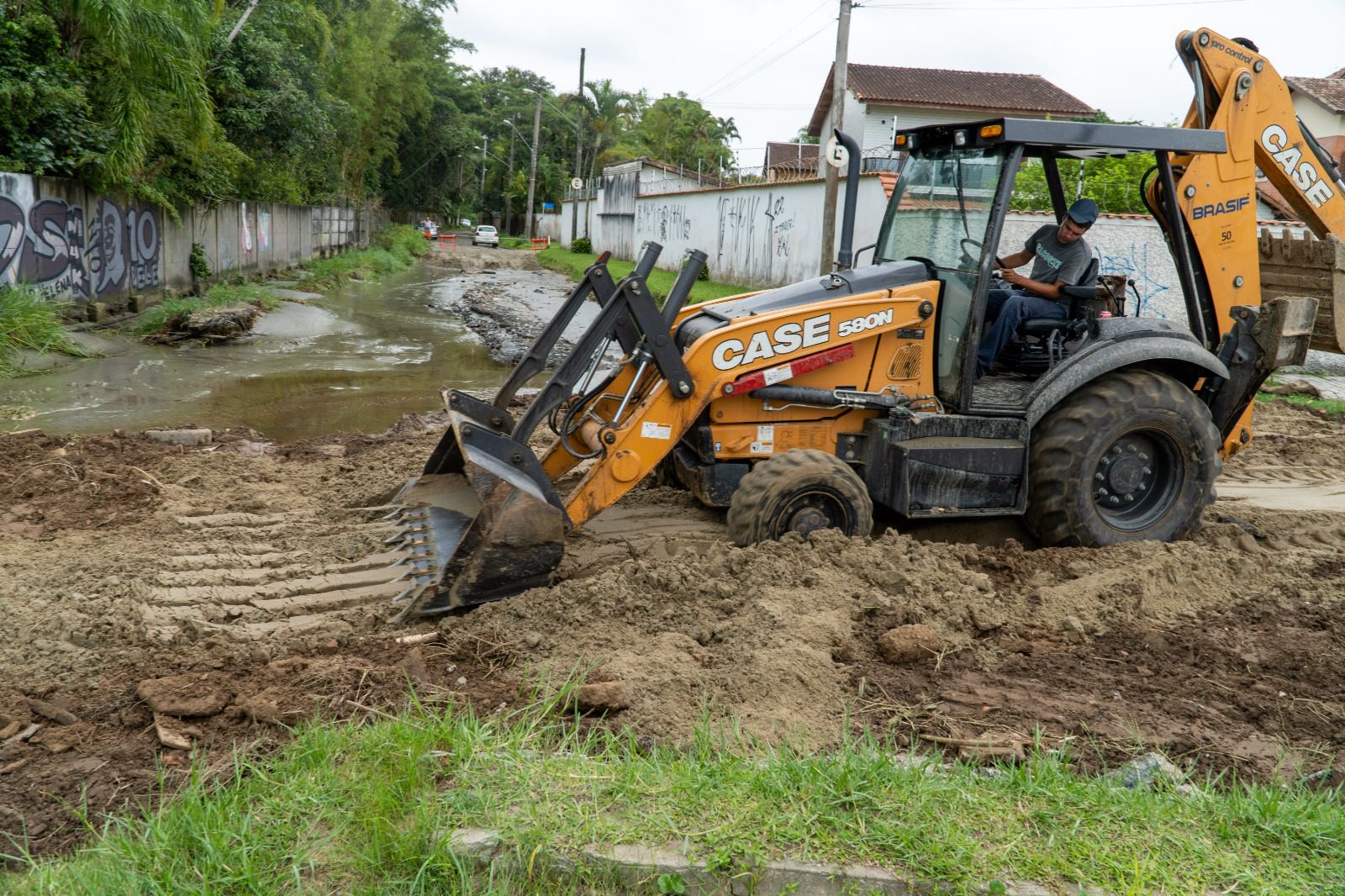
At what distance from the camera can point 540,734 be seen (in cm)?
375

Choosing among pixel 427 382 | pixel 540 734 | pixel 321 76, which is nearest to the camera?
pixel 540 734

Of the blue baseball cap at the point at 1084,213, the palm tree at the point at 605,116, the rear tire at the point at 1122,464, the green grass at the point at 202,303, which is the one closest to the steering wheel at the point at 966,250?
the blue baseball cap at the point at 1084,213

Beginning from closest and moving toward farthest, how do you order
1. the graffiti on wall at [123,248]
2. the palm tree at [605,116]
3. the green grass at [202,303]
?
the green grass at [202,303]
the graffiti on wall at [123,248]
the palm tree at [605,116]

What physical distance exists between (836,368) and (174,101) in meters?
15.7

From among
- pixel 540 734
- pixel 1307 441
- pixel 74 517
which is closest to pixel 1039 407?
pixel 540 734

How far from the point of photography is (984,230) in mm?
5859

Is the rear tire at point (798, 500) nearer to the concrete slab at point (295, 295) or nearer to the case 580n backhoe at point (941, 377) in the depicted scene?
the case 580n backhoe at point (941, 377)

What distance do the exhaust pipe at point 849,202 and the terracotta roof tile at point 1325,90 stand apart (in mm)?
28936

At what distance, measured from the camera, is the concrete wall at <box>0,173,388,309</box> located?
14227 mm

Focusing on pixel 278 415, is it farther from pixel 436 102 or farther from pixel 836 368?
pixel 436 102

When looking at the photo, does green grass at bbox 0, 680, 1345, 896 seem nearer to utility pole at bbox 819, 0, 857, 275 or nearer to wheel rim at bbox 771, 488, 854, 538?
wheel rim at bbox 771, 488, 854, 538

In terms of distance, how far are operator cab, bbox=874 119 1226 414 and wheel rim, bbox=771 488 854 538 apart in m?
1.01

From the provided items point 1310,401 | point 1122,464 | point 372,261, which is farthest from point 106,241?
point 372,261

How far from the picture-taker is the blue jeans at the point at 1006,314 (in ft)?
20.5
